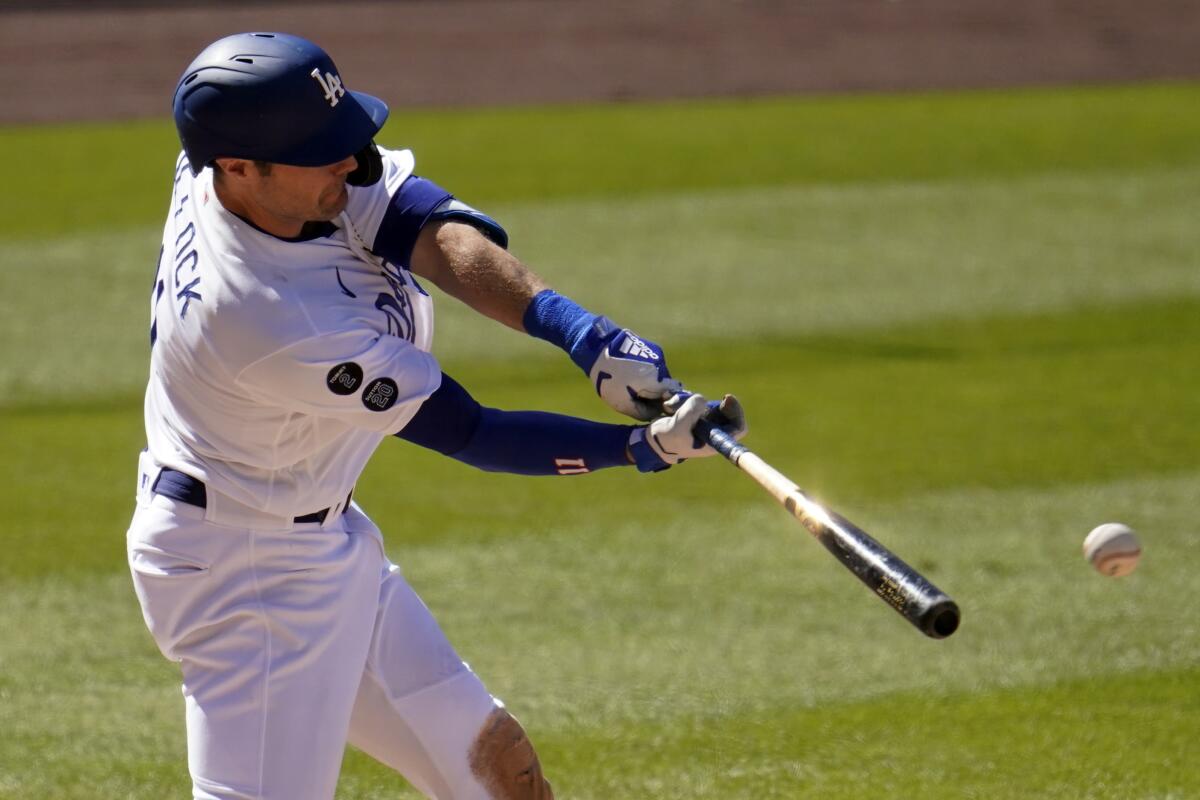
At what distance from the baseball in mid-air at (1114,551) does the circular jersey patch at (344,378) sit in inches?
94.7

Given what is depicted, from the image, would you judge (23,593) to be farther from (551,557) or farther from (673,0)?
(673,0)

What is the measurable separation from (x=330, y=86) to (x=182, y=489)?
0.89 metres

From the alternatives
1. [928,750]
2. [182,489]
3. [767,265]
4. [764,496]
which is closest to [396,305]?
[182,489]

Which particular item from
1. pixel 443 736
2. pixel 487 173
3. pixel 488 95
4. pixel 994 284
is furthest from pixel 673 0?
pixel 443 736

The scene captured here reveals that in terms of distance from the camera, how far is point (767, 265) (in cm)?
1135

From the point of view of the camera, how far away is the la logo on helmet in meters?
3.40

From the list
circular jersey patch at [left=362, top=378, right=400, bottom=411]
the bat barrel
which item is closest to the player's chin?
circular jersey patch at [left=362, top=378, right=400, bottom=411]

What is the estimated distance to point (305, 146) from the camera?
132 inches

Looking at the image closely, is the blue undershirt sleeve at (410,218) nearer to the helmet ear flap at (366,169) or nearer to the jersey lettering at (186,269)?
the helmet ear flap at (366,169)

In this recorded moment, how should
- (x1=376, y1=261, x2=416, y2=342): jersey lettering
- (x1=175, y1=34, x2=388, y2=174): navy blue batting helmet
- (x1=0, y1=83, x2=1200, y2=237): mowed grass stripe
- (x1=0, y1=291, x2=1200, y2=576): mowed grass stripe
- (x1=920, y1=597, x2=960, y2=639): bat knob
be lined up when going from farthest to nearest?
(x1=0, y1=83, x2=1200, y2=237): mowed grass stripe, (x1=0, y1=291, x2=1200, y2=576): mowed grass stripe, (x1=376, y1=261, x2=416, y2=342): jersey lettering, (x1=175, y1=34, x2=388, y2=174): navy blue batting helmet, (x1=920, y1=597, x2=960, y2=639): bat knob

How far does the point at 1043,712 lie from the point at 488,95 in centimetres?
1347

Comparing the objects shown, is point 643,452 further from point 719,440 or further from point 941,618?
point 941,618

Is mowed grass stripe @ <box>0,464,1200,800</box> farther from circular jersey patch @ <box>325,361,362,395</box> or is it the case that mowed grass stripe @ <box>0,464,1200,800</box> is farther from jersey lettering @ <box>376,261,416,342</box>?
circular jersey patch @ <box>325,361,362,395</box>

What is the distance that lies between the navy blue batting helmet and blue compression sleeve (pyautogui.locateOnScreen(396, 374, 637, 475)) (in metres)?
0.55
